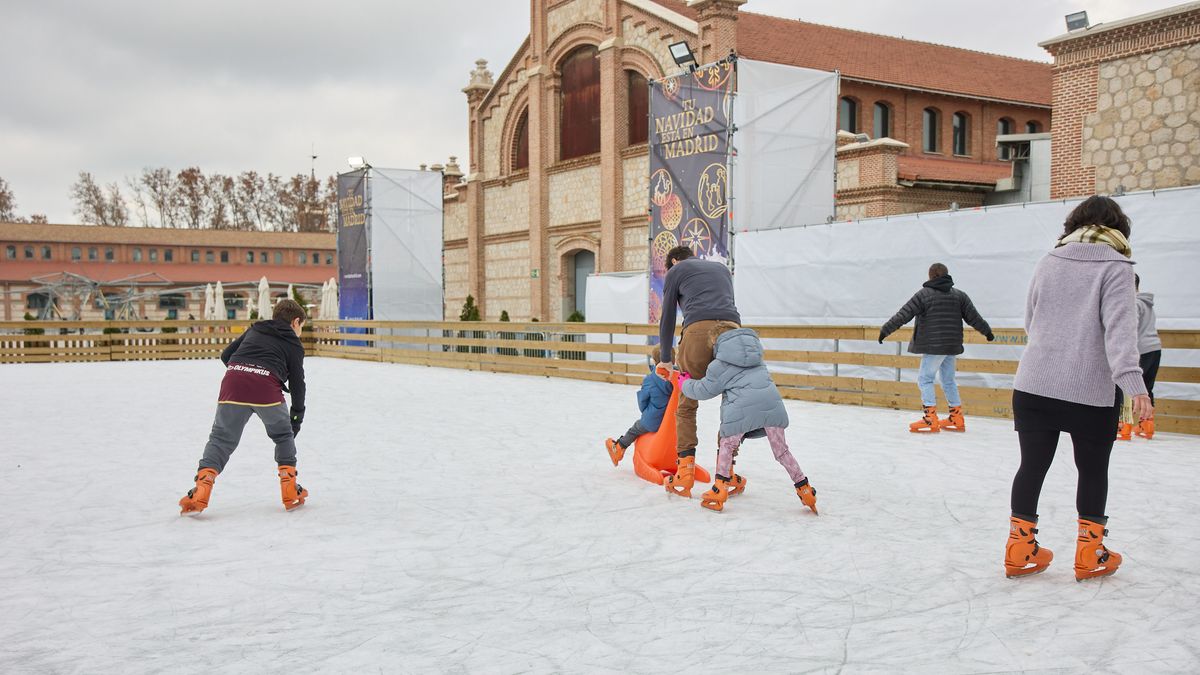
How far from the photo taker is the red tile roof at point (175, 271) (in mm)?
49688

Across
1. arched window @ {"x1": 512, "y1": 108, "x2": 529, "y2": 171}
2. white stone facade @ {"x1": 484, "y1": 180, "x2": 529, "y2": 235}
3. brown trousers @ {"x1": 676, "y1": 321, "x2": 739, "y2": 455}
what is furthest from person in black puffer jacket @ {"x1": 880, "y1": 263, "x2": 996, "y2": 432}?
arched window @ {"x1": 512, "y1": 108, "x2": 529, "y2": 171}

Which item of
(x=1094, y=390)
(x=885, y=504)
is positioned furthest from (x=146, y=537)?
(x=1094, y=390)

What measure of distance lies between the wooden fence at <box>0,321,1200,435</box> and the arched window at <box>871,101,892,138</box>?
46.4ft

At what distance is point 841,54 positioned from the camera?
27750 millimetres

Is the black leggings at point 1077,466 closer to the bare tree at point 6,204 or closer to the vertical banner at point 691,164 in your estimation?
the vertical banner at point 691,164

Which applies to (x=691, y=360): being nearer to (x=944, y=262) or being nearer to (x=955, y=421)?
(x=955, y=421)

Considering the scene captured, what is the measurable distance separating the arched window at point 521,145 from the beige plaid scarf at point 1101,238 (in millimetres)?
28727

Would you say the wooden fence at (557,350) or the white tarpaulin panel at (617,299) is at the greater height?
the white tarpaulin panel at (617,299)

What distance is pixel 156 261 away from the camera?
53.6 metres

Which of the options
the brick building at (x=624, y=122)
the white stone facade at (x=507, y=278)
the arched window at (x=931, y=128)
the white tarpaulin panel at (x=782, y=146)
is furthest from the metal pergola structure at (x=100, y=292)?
the arched window at (x=931, y=128)

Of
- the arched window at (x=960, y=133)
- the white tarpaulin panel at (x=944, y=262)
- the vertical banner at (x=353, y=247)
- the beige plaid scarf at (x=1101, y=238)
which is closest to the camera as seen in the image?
the beige plaid scarf at (x=1101, y=238)

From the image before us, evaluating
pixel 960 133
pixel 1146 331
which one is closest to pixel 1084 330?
pixel 1146 331

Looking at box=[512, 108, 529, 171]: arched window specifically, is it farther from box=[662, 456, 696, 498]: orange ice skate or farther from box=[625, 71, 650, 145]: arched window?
box=[662, 456, 696, 498]: orange ice skate

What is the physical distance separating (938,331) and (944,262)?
11.2 ft
